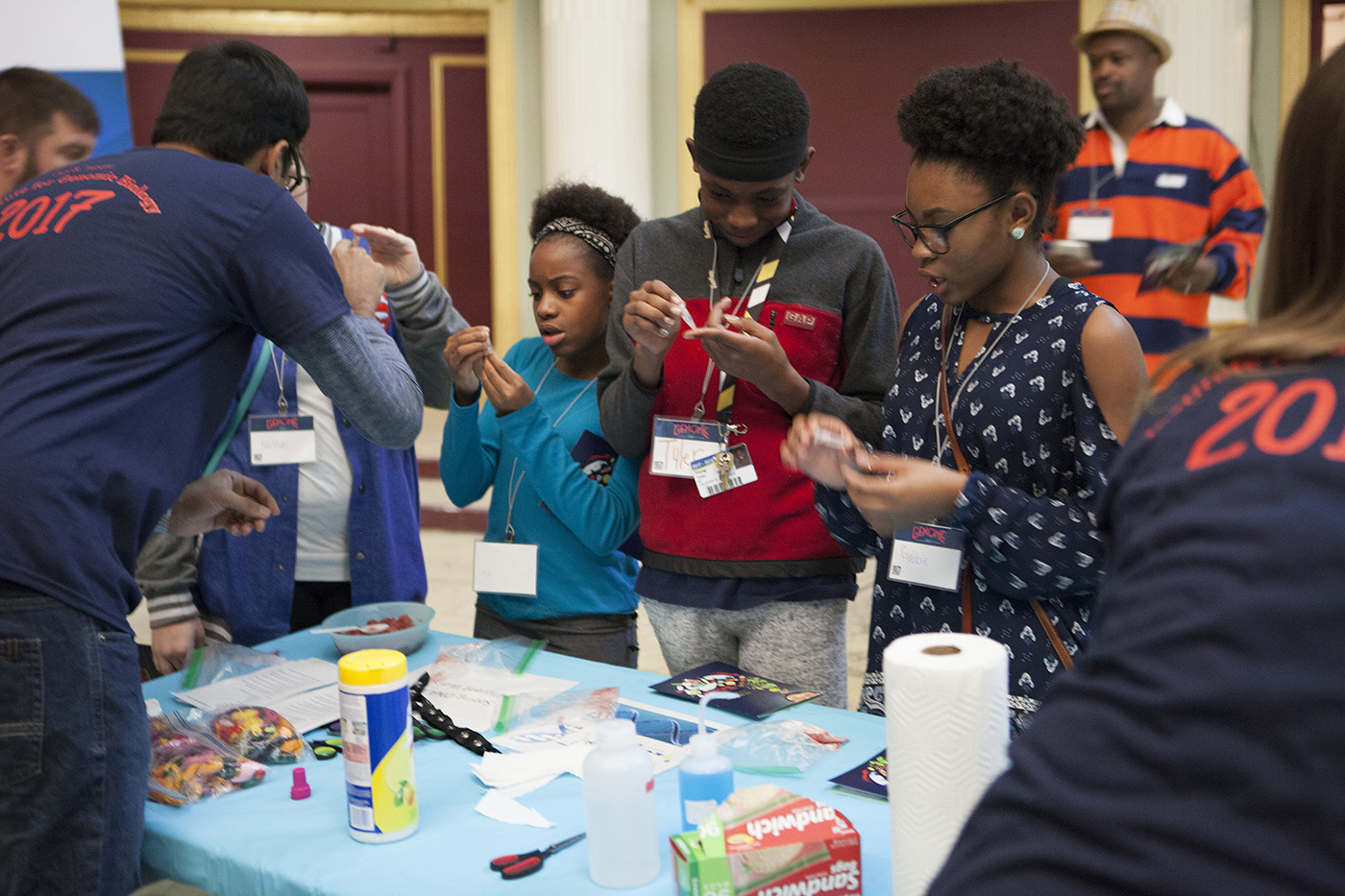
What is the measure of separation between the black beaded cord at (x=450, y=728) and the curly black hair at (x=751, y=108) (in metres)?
1.00

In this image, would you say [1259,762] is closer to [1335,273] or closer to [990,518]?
[1335,273]

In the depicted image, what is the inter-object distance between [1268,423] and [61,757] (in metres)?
1.20

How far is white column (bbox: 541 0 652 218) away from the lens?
5309 millimetres

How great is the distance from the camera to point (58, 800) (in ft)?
3.84

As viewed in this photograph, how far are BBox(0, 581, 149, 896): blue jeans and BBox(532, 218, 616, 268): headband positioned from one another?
49.1 inches

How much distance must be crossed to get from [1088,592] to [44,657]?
1.28 m

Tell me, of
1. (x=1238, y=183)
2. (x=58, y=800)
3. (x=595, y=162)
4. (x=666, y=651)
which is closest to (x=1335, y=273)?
(x=58, y=800)

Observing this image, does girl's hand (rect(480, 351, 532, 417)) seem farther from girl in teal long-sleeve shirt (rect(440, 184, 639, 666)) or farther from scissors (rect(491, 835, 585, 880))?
scissors (rect(491, 835, 585, 880))

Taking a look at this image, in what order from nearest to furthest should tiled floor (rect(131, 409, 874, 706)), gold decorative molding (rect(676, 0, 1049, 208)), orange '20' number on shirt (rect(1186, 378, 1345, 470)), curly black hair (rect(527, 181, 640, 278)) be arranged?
orange '20' number on shirt (rect(1186, 378, 1345, 470))
curly black hair (rect(527, 181, 640, 278))
tiled floor (rect(131, 409, 874, 706))
gold decorative molding (rect(676, 0, 1049, 208))

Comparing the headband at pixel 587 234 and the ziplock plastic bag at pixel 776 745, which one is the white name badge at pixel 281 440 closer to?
the headband at pixel 587 234

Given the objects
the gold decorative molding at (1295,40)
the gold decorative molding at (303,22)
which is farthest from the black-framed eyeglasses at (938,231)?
the gold decorative molding at (303,22)

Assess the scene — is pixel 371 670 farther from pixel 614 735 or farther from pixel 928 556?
pixel 928 556

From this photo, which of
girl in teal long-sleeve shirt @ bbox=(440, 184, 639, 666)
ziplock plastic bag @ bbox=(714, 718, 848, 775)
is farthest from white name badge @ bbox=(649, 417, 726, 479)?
ziplock plastic bag @ bbox=(714, 718, 848, 775)

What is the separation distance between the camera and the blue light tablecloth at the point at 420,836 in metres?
1.11
